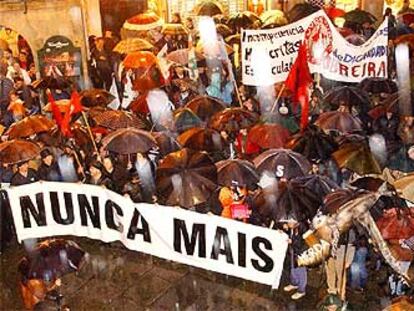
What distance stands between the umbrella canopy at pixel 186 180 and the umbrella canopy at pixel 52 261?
1505 millimetres

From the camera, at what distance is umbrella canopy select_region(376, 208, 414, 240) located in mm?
7719

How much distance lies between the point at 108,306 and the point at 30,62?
10.4 metres

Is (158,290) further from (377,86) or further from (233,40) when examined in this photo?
(233,40)

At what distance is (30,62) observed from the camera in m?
17.7

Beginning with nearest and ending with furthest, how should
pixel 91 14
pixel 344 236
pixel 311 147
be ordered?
pixel 344 236, pixel 311 147, pixel 91 14

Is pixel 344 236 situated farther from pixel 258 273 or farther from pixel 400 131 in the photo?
pixel 400 131

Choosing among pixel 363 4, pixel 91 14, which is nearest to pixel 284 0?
pixel 363 4

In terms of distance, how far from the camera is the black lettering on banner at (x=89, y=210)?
30.0 feet

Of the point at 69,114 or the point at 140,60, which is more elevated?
the point at 140,60

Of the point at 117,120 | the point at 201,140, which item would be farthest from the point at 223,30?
the point at 201,140

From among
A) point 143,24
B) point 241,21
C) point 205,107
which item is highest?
point 143,24

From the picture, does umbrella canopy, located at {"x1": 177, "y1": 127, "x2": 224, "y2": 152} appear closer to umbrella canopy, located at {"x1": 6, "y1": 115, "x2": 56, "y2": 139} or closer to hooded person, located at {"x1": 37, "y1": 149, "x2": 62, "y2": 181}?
hooded person, located at {"x1": 37, "y1": 149, "x2": 62, "y2": 181}

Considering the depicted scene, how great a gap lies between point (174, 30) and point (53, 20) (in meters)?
4.13

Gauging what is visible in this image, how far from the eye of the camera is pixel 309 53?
12562mm
